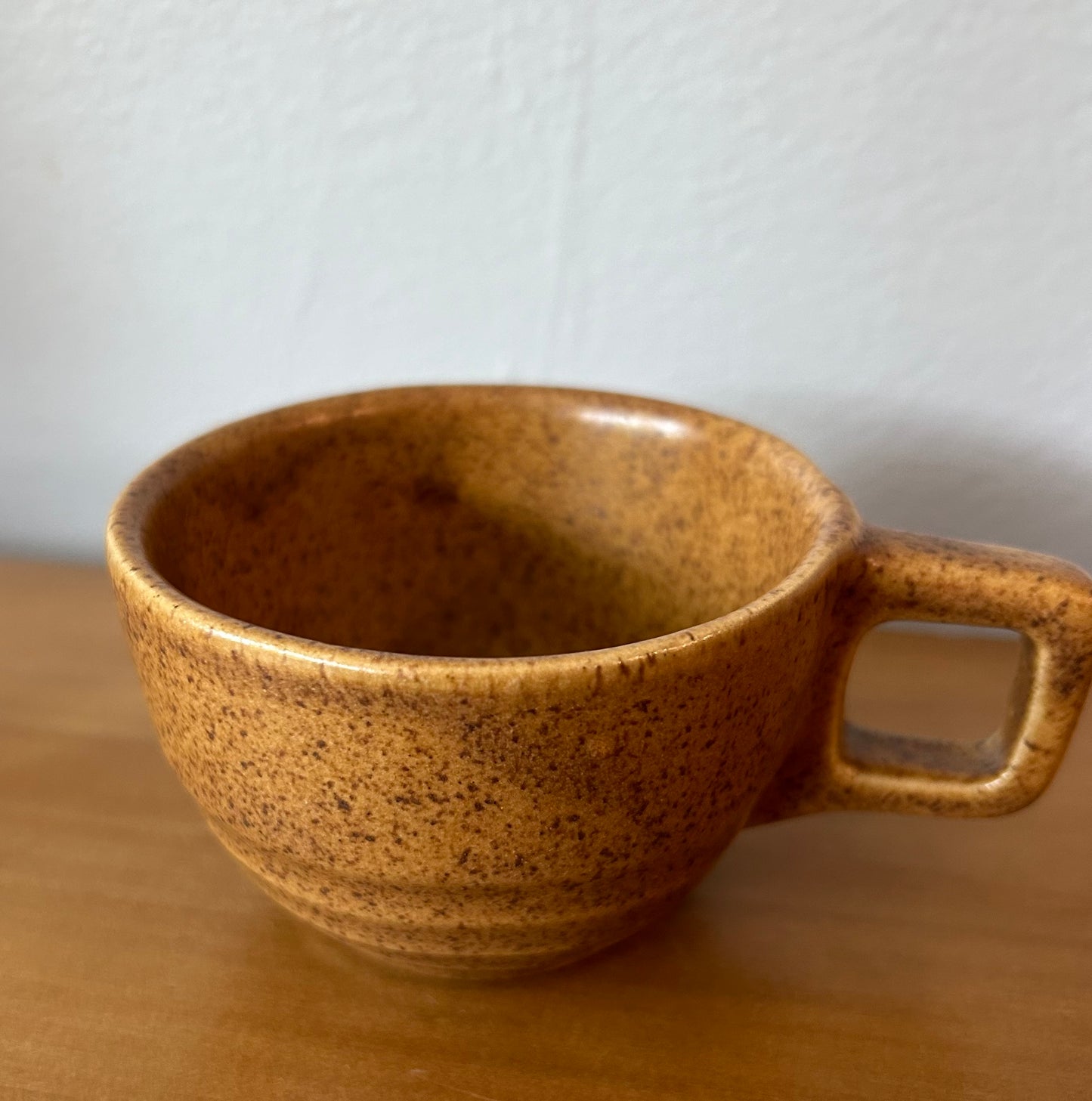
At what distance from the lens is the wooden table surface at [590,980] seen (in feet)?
1.18

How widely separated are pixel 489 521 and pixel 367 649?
0.45ft

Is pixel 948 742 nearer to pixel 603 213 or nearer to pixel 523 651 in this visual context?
pixel 523 651

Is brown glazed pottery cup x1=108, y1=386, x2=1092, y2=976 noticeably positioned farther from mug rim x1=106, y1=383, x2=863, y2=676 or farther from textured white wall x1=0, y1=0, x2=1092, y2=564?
textured white wall x1=0, y1=0, x2=1092, y2=564

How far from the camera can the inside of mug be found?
0.45 meters

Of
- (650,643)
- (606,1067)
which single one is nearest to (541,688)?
(650,643)

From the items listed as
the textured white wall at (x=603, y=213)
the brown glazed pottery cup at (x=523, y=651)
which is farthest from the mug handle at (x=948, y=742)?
the textured white wall at (x=603, y=213)

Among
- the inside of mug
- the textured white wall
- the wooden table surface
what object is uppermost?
the textured white wall

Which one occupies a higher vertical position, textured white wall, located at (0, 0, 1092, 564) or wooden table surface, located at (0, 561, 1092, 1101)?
textured white wall, located at (0, 0, 1092, 564)

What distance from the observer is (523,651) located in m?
0.53

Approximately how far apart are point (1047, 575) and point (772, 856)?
178 mm

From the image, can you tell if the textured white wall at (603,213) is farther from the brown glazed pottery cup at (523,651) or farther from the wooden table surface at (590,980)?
the wooden table surface at (590,980)

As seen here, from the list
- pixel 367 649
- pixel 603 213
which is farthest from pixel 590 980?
pixel 603 213

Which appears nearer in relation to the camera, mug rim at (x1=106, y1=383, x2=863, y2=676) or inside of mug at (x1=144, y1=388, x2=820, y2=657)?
mug rim at (x1=106, y1=383, x2=863, y2=676)

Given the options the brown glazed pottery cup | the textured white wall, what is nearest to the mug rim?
the brown glazed pottery cup
